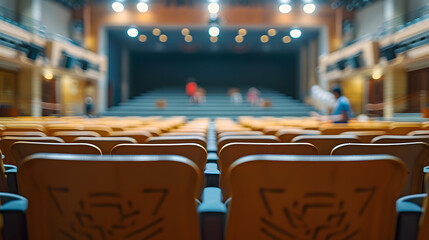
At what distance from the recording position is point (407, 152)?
1.77 meters

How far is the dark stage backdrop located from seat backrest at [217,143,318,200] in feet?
78.6

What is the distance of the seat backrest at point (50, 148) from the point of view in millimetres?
1623

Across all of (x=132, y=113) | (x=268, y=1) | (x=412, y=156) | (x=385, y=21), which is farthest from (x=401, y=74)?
(x=412, y=156)

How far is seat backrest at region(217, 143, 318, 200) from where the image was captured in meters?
1.66

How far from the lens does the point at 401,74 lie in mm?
13680

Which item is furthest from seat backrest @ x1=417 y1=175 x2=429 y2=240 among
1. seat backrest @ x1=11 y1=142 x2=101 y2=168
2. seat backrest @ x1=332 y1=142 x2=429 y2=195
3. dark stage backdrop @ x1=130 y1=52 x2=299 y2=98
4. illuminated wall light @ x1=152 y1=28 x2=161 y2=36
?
dark stage backdrop @ x1=130 y1=52 x2=299 y2=98

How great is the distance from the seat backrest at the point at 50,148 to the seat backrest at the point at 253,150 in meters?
0.67

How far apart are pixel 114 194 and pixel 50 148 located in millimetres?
853

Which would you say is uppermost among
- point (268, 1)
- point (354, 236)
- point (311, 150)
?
point (268, 1)

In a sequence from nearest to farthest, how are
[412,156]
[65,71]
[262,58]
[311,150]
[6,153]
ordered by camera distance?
[311,150], [412,156], [6,153], [65,71], [262,58]

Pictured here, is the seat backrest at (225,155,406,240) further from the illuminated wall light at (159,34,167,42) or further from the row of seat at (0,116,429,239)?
the illuminated wall light at (159,34,167,42)

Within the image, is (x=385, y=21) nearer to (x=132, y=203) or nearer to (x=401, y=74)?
(x=401, y=74)

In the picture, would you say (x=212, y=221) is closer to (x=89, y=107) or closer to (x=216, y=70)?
(x=89, y=107)

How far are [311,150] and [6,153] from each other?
2.01 metres
